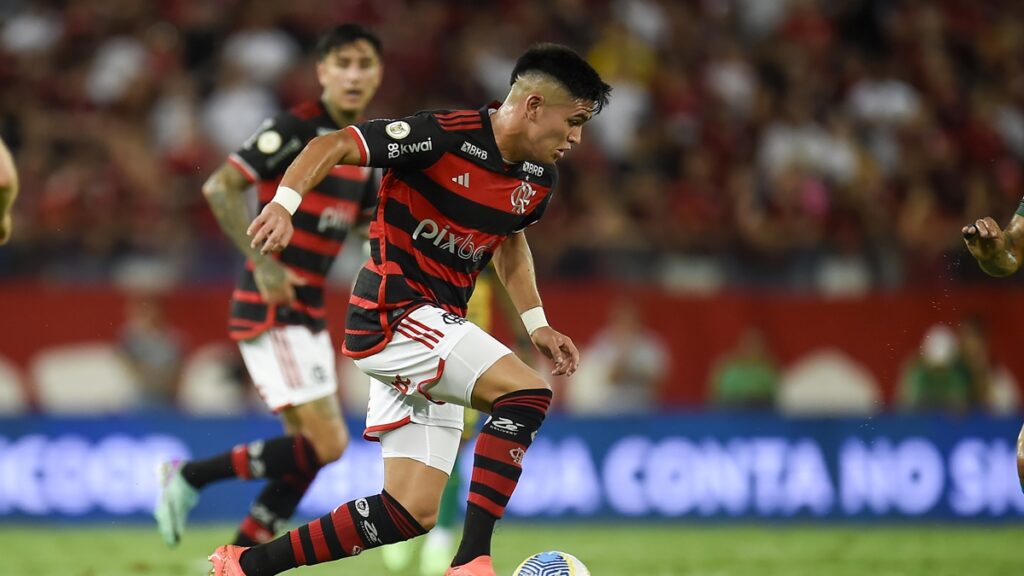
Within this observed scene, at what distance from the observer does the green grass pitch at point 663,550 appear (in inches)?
345

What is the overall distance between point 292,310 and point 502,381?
8.77 ft

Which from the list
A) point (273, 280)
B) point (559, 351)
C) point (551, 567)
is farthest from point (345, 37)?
point (551, 567)

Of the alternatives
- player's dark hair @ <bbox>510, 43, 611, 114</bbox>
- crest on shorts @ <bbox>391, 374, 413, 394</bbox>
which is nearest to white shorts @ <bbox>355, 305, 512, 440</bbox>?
crest on shorts @ <bbox>391, 374, 413, 394</bbox>

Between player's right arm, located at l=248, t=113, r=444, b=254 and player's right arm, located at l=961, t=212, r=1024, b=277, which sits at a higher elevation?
player's right arm, located at l=248, t=113, r=444, b=254

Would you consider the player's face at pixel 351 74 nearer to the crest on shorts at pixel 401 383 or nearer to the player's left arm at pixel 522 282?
the player's left arm at pixel 522 282

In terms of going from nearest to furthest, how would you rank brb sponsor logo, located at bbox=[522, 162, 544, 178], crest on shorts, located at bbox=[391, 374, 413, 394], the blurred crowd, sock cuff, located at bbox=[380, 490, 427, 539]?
sock cuff, located at bbox=[380, 490, 427, 539], crest on shorts, located at bbox=[391, 374, 413, 394], brb sponsor logo, located at bbox=[522, 162, 544, 178], the blurred crowd

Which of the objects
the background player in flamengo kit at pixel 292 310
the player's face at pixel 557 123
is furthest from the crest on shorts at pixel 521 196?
the background player in flamengo kit at pixel 292 310

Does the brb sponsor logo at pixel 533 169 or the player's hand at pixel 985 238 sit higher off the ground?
the brb sponsor logo at pixel 533 169

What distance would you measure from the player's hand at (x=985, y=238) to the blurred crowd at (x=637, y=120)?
7.25 meters

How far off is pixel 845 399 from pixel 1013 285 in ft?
6.80

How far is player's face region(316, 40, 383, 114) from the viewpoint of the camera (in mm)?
8320

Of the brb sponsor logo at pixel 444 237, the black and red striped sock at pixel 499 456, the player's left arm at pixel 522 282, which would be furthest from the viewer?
the player's left arm at pixel 522 282

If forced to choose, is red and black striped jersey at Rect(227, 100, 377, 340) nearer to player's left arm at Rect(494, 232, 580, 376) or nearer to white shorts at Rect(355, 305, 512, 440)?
player's left arm at Rect(494, 232, 580, 376)

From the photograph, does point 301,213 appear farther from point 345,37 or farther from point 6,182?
point 6,182
